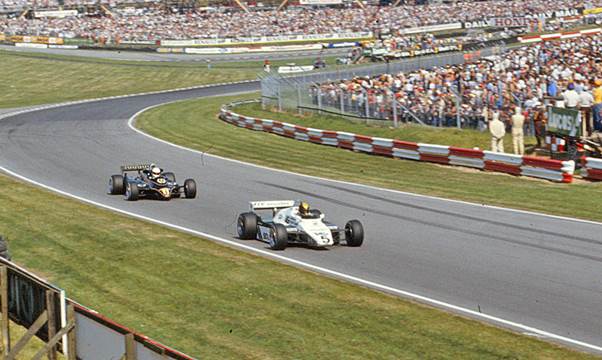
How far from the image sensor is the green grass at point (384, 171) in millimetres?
21766

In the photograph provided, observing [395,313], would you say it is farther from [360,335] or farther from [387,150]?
[387,150]

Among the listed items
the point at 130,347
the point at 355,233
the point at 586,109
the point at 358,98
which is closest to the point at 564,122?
the point at 586,109

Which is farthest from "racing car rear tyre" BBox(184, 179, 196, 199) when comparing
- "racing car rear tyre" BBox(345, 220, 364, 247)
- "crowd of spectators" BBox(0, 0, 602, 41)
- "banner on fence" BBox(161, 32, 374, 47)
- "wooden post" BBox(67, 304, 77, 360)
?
"crowd of spectators" BBox(0, 0, 602, 41)

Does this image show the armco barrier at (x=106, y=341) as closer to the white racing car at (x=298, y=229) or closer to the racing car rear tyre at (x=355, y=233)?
A: the white racing car at (x=298, y=229)

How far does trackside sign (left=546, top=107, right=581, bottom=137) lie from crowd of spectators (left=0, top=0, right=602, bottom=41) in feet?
223

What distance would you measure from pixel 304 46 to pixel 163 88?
29.7 meters

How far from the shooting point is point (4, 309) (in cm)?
1159

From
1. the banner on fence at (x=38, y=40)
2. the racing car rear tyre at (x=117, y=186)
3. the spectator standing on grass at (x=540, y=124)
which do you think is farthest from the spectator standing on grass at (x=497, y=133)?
the banner on fence at (x=38, y=40)

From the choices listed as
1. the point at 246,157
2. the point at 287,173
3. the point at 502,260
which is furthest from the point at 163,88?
the point at 502,260

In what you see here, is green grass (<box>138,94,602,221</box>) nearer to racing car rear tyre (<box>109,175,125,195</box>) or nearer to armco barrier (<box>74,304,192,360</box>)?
racing car rear tyre (<box>109,175,125,195</box>)

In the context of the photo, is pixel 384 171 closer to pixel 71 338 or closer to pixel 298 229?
pixel 298 229

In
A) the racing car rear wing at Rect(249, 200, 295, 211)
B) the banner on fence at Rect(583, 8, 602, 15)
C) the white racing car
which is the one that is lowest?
the white racing car

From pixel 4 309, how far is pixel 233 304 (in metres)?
3.29

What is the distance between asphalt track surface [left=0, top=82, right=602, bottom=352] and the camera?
1353cm
